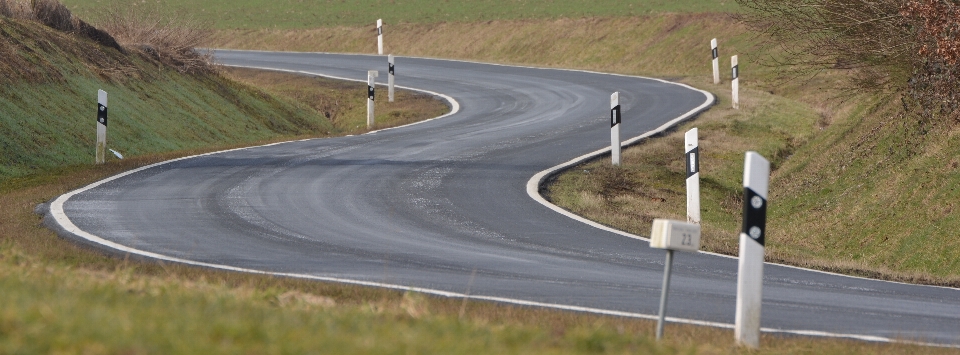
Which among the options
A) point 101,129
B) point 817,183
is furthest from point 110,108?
point 817,183

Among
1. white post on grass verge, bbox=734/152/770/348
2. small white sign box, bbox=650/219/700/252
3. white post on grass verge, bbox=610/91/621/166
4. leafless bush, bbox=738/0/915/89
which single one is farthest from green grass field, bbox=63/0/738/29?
small white sign box, bbox=650/219/700/252

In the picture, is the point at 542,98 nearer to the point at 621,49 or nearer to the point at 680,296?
the point at 621,49

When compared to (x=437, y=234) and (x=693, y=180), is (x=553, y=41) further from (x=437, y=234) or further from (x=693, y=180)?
(x=437, y=234)

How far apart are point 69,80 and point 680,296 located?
50.1 feet

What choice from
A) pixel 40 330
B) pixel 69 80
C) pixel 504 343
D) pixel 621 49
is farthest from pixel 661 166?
pixel 621 49

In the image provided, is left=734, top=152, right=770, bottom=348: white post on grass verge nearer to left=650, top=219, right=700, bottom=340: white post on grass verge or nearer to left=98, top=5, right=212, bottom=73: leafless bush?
left=650, top=219, right=700, bottom=340: white post on grass verge

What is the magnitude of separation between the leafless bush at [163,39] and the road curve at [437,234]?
22.5 ft

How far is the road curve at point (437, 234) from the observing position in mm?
8492

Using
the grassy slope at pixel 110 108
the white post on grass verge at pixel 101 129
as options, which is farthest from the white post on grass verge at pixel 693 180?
the grassy slope at pixel 110 108

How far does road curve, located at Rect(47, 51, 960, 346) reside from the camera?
27.9ft

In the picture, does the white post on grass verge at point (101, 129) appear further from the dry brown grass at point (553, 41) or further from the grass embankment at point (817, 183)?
the dry brown grass at point (553, 41)

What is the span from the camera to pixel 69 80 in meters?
20.7

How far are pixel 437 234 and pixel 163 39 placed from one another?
1744cm

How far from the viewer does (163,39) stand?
26828 mm
